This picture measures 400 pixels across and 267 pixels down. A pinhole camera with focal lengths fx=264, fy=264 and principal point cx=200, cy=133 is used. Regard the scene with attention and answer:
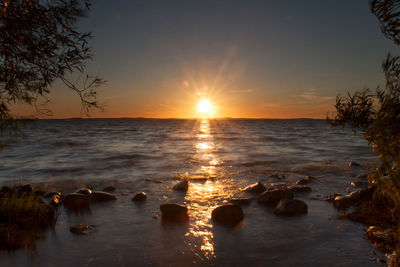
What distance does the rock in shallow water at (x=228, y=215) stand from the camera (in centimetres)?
748

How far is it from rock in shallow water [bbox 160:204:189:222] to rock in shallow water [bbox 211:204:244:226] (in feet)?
2.77

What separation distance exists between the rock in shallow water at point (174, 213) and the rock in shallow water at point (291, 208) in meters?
2.85

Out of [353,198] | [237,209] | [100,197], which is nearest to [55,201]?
[100,197]

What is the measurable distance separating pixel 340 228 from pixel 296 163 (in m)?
13.1

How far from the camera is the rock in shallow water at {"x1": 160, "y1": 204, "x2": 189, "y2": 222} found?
768 centimetres

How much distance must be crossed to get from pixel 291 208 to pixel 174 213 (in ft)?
11.8

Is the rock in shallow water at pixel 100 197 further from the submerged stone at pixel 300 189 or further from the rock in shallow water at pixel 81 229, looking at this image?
the submerged stone at pixel 300 189

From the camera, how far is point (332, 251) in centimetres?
567

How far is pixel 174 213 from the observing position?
309 inches

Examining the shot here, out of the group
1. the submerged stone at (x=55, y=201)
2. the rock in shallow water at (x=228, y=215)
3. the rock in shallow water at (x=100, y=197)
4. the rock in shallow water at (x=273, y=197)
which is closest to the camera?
the rock in shallow water at (x=228, y=215)

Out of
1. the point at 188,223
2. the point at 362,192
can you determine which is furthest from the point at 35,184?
the point at 362,192

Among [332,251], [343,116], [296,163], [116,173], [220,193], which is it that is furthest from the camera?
[296,163]

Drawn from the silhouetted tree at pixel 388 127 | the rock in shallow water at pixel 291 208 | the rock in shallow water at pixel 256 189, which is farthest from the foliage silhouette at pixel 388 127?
the rock in shallow water at pixel 256 189

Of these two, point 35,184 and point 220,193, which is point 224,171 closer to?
point 220,193
